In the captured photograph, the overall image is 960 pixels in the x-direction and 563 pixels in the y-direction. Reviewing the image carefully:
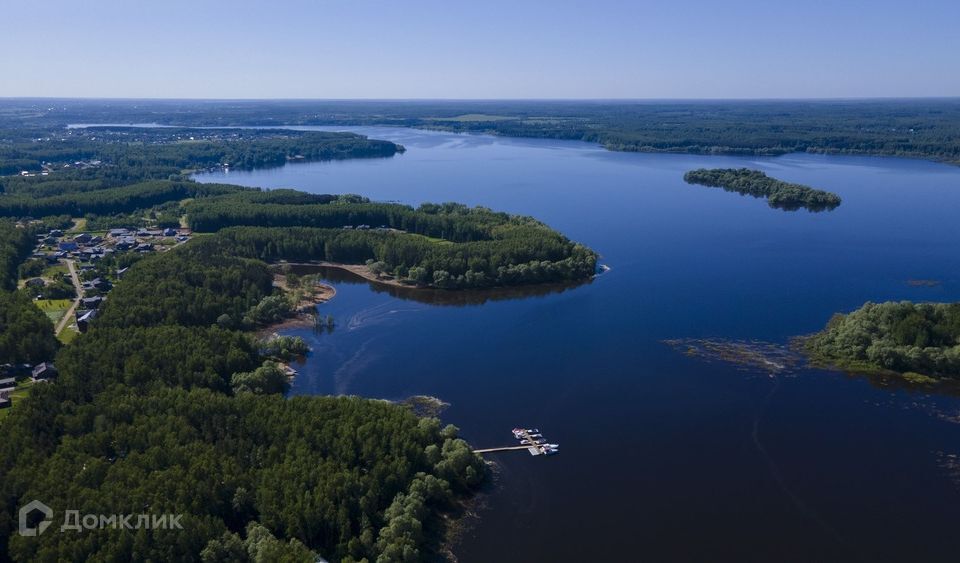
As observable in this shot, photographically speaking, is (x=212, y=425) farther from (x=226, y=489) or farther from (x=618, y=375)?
(x=618, y=375)

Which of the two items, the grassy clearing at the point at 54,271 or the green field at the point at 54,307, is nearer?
the green field at the point at 54,307

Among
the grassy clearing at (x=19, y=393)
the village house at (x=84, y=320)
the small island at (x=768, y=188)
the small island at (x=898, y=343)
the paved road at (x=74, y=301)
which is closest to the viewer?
the grassy clearing at (x=19, y=393)

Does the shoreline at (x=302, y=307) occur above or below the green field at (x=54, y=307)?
below

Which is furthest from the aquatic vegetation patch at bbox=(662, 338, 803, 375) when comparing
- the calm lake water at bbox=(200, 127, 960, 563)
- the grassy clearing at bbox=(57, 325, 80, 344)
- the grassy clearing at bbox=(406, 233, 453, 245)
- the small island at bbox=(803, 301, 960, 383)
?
the grassy clearing at bbox=(57, 325, 80, 344)

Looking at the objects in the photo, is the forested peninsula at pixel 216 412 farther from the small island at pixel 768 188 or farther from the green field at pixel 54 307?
the small island at pixel 768 188

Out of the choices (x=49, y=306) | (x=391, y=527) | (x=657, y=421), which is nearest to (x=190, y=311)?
(x=49, y=306)

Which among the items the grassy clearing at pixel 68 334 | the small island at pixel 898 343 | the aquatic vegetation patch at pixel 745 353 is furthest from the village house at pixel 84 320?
the small island at pixel 898 343
